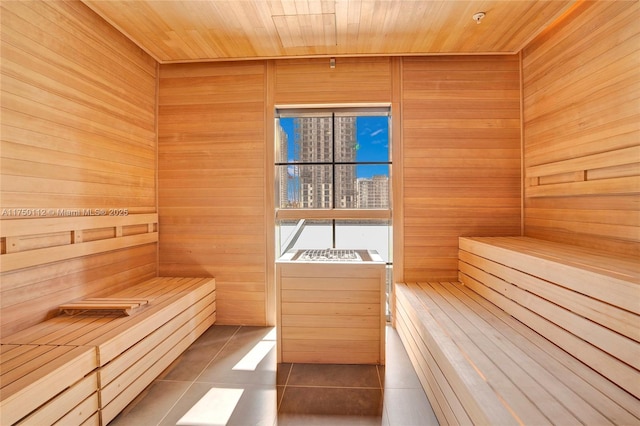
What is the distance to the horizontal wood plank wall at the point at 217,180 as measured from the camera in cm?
310

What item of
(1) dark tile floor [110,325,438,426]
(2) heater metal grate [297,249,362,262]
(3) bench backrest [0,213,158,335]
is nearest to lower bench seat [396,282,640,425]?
(1) dark tile floor [110,325,438,426]

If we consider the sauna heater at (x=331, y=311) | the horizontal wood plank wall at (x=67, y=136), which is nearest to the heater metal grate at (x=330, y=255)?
the sauna heater at (x=331, y=311)

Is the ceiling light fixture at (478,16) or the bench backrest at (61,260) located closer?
the bench backrest at (61,260)

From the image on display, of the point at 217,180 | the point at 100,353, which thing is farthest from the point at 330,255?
the point at 100,353

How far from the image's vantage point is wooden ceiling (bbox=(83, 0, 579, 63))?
2197 mm

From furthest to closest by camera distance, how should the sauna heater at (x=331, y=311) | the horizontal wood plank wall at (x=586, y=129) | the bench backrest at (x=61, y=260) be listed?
the sauna heater at (x=331, y=311)
the horizontal wood plank wall at (x=586, y=129)
the bench backrest at (x=61, y=260)

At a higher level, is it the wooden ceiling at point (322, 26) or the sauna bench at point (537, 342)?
the wooden ceiling at point (322, 26)

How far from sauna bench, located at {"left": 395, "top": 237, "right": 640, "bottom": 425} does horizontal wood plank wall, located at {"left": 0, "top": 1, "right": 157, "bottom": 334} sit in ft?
8.19

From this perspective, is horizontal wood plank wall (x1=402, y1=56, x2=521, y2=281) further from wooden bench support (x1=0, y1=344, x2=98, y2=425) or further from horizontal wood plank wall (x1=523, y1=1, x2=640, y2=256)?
wooden bench support (x1=0, y1=344, x2=98, y2=425)

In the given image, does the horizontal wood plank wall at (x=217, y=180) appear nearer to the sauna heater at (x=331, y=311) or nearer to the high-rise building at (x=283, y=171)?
the high-rise building at (x=283, y=171)

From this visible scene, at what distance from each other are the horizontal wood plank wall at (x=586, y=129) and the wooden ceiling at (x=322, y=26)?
0.93 ft

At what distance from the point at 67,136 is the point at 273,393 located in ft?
7.55

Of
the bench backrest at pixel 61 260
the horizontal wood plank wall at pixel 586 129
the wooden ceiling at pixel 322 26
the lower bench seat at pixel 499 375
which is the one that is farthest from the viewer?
the wooden ceiling at pixel 322 26

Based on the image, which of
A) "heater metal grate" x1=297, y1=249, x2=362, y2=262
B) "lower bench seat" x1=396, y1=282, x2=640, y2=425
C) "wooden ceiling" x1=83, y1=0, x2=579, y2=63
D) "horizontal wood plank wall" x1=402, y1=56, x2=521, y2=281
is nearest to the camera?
"lower bench seat" x1=396, y1=282, x2=640, y2=425
